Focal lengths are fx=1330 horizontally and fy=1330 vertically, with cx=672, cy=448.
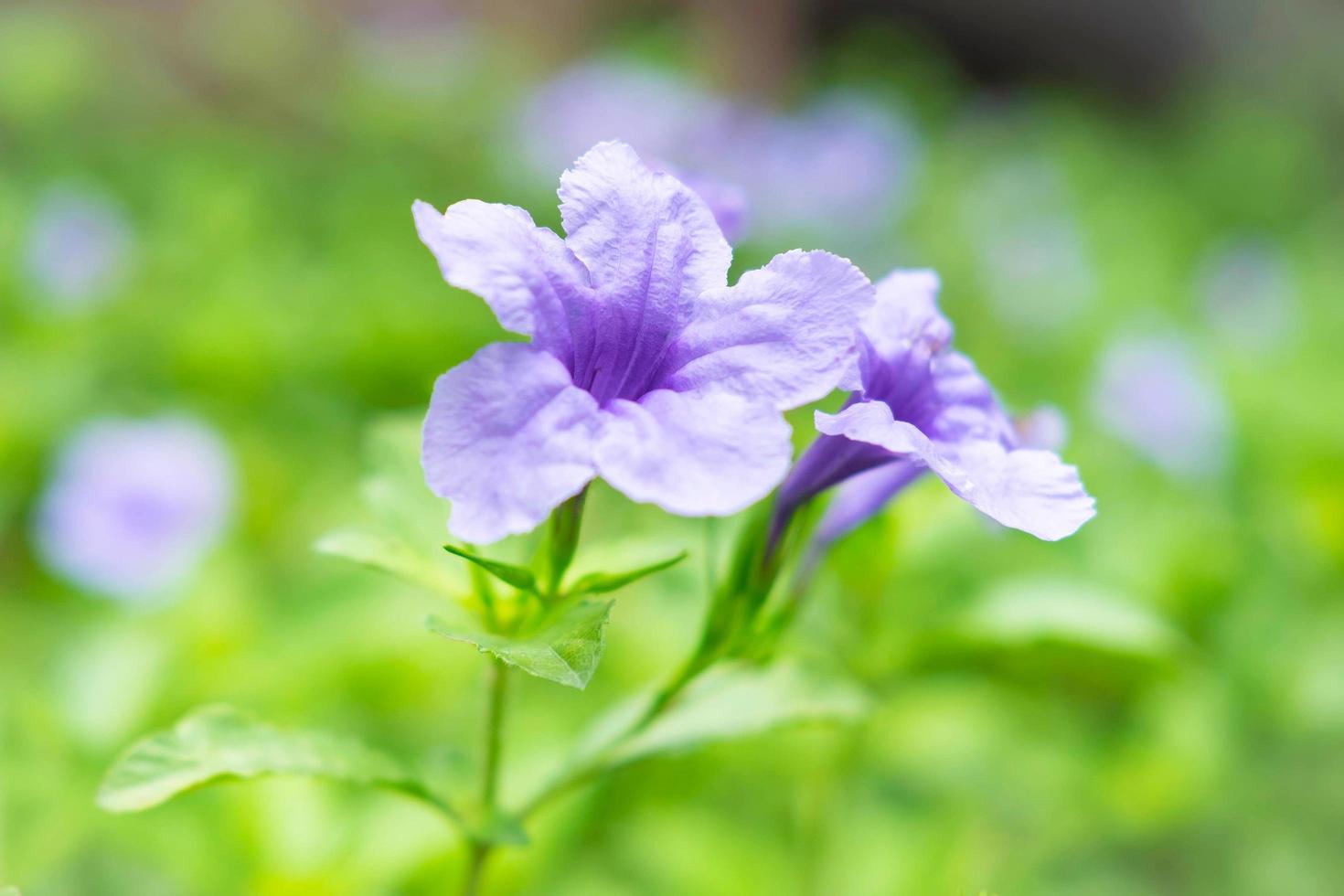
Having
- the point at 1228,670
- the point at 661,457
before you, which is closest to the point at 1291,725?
the point at 1228,670

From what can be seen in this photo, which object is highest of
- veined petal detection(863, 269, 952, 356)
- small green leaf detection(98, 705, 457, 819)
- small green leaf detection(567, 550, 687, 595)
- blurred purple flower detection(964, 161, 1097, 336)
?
veined petal detection(863, 269, 952, 356)

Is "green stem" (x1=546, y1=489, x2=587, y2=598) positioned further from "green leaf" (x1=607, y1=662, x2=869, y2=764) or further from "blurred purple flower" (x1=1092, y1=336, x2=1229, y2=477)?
"blurred purple flower" (x1=1092, y1=336, x2=1229, y2=477)

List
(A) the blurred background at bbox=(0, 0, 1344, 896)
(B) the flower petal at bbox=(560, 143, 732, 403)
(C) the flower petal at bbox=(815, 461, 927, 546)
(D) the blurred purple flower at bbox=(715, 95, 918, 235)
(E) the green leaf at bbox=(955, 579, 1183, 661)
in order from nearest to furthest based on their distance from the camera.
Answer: (B) the flower petal at bbox=(560, 143, 732, 403) < (C) the flower petal at bbox=(815, 461, 927, 546) < (E) the green leaf at bbox=(955, 579, 1183, 661) < (A) the blurred background at bbox=(0, 0, 1344, 896) < (D) the blurred purple flower at bbox=(715, 95, 918, 235)

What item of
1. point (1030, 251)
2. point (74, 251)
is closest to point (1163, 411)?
point (1030, 251)

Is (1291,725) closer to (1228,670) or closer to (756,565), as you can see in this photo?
(1228,670)

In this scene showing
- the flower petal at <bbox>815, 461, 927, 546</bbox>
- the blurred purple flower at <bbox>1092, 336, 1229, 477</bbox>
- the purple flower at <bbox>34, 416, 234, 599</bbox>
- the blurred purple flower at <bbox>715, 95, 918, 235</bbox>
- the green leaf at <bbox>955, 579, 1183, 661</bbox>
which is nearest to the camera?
the flower petal at <bbox>815, 461, 927, 546</bbox>

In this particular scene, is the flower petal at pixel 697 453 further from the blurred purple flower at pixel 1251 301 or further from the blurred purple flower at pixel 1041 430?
the blurred purple flower at pixel 1251 301

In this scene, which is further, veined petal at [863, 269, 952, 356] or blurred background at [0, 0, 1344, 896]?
blurred background at [0, 0, 1344, 896]

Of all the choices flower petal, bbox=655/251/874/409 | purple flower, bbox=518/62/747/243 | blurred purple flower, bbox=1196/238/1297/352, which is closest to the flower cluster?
flower petal, bbox=655/251/874/409
